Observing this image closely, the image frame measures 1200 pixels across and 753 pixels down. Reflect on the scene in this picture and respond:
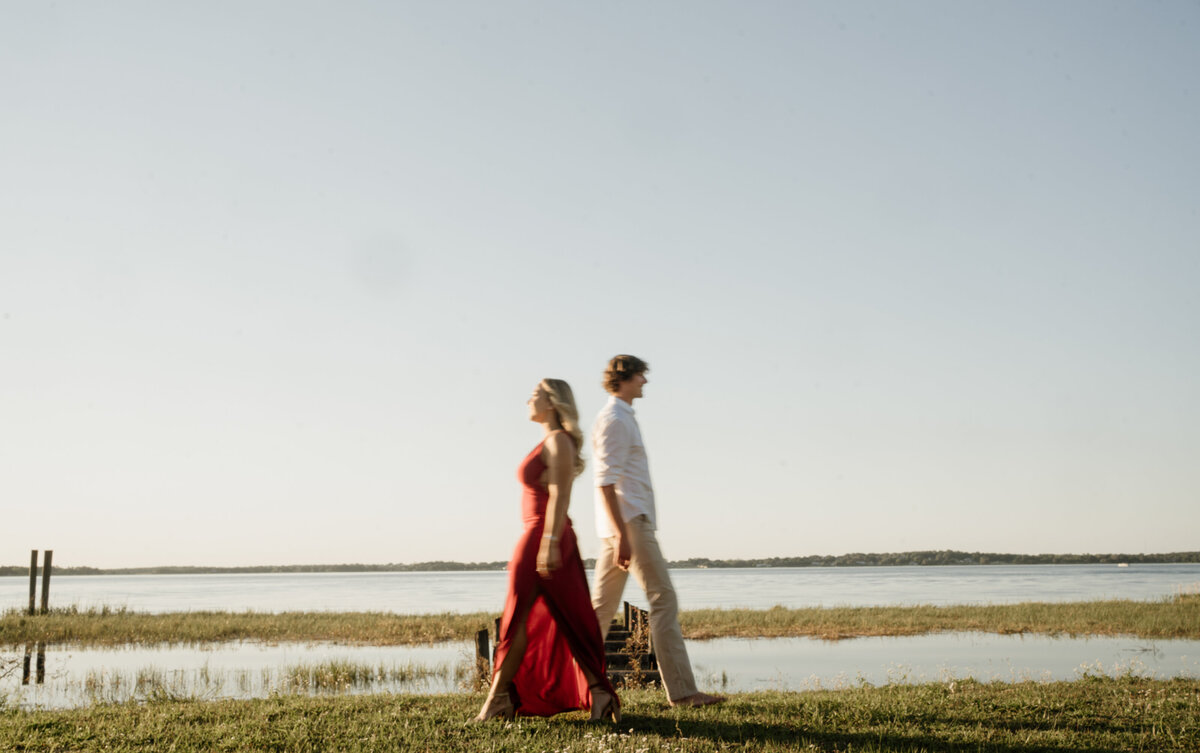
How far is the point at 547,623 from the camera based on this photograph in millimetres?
6133

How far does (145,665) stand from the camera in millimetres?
20594

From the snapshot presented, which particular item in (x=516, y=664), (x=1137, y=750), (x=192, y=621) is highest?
(x=516, y=664)

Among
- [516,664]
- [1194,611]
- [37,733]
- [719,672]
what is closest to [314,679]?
[719,672]

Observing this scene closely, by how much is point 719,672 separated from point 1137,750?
43.2ft

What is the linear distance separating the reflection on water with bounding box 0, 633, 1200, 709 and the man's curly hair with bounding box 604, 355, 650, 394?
804cm

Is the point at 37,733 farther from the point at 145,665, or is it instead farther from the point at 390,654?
the point at 390,654

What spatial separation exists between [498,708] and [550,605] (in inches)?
31.4

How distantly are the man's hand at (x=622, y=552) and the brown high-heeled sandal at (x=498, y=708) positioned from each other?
1142 mm

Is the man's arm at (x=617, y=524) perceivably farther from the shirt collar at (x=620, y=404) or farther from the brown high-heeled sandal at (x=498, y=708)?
the brown high-heeled sandal at (x=498, y=708)

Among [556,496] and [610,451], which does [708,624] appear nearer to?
[610,451]

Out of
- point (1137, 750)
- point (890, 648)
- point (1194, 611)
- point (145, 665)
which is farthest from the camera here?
point (1194, 611)

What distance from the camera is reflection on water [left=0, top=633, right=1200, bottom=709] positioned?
614 inches

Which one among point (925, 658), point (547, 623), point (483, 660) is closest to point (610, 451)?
point (547, 623)

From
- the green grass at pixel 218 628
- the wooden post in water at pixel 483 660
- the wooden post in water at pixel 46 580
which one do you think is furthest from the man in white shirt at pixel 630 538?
the wooden post in water at pixel 46 580
